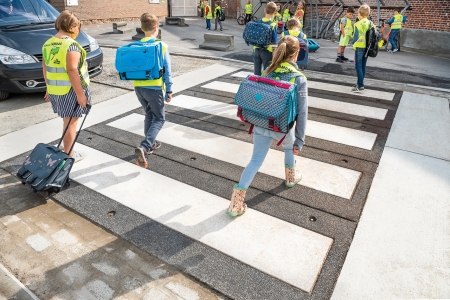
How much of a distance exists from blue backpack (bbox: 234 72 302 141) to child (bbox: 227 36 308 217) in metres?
0.05

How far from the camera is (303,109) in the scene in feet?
10.7

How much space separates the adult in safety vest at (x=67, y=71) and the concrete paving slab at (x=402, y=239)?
3253mm

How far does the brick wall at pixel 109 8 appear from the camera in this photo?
21.2 metres

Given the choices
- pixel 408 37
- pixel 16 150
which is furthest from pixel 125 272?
pixel 408 37

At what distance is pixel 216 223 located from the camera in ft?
11.4

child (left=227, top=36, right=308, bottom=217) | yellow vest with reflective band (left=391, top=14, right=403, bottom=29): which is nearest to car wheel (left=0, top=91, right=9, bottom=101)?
child (left=227, top=36, right=308, bottom=217)

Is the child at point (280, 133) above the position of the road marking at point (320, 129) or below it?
above

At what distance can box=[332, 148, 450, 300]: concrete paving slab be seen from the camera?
277cm

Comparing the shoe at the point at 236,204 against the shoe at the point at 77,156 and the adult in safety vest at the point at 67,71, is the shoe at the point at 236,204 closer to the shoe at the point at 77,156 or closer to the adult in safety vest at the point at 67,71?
the adult in safety vest at the point at 67,71

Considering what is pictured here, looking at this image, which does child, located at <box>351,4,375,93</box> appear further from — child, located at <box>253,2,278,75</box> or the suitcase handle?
the suitcase handle

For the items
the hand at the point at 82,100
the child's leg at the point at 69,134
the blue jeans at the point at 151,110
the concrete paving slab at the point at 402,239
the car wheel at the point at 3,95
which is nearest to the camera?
the concrete paving slab at the point at 402,239

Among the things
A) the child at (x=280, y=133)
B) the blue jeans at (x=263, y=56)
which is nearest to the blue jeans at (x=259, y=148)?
the child at (x=280, y=133)

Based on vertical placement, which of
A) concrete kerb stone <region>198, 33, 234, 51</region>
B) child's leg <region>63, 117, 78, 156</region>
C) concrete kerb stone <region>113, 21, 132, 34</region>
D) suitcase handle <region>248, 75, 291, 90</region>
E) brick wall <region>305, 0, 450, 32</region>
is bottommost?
child's leg <region>63, 117, 78, 156</region>

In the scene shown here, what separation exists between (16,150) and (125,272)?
3.09 m
